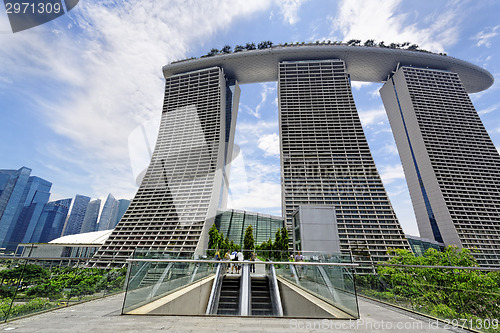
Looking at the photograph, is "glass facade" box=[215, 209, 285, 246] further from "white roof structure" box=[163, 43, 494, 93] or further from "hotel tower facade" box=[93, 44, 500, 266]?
"white roof structure" box=[163, 43, 494, 93]

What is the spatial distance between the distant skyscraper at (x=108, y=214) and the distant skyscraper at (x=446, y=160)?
19310 cm

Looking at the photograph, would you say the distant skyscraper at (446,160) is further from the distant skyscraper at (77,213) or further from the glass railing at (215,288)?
the distant skyscraper at (77,213)

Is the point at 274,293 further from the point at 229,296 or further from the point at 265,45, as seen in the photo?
the point at 265,45

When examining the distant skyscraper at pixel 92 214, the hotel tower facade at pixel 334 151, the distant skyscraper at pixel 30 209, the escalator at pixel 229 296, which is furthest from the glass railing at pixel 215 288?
the distant skyscraper at pixel 92 214

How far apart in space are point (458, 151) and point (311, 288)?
6558cm

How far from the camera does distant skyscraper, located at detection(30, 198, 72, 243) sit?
136 meters

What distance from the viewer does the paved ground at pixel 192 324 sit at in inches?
150

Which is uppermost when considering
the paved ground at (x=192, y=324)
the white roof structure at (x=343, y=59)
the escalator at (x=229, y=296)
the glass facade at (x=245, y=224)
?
the white roof structure at (x=343, y=59)

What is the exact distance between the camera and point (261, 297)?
9547 millimetres

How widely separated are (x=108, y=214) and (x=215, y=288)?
21450 centimetres

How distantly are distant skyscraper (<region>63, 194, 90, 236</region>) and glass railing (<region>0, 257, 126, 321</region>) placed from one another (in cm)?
21312

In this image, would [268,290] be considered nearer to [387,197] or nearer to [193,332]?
[193,332]

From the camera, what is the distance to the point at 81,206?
17950cm

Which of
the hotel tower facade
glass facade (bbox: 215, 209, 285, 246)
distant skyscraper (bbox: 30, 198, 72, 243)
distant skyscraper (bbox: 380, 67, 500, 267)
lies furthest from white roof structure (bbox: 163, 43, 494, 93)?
distant skyscraper (bbox: 30, 198, 72, 243)
